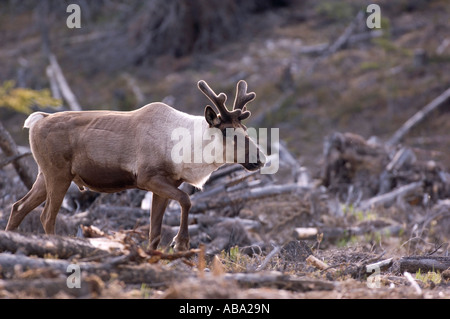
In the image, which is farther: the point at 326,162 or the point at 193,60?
the point at 193,60

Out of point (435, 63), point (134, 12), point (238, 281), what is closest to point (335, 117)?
point (435, 63)

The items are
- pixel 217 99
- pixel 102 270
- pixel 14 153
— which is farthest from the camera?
pixel 14 153

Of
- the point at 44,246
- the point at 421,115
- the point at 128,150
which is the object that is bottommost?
the point at 421,115

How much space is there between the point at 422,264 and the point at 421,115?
40.9 ft

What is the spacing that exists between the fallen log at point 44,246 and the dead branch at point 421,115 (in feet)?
45.4

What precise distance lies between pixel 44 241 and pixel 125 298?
1226 mm

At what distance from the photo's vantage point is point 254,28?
2755cm

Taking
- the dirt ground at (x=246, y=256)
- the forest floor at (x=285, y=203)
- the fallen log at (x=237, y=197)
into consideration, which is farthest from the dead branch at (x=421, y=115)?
the fallen log at (x=237, y=197)

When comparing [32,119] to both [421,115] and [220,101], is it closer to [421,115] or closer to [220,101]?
[220,101]

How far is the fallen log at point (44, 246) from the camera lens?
5.55m

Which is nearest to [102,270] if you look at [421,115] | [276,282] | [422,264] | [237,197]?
[276,282]

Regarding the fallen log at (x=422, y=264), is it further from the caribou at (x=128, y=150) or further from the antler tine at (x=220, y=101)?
the antler tine at (x=220, y=101)

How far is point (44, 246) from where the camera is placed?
5555 mm

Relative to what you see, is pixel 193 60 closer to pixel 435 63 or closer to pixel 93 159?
pixel 435 63
